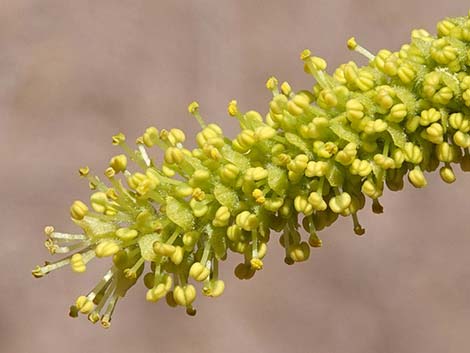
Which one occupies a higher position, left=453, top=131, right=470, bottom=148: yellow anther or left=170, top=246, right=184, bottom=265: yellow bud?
left=453, top=131, right=470, bottom=148: yellow anther

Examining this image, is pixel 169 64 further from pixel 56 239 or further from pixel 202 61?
pixel 56 239

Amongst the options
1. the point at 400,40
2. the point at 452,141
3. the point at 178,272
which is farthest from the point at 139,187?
the point at 400,40

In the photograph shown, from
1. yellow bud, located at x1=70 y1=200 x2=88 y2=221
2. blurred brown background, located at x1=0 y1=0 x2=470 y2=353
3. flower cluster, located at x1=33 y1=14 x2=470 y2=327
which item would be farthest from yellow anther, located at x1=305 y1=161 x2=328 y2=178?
blurred brown background, located at x1=0 y1=0 x2=470 y2=353

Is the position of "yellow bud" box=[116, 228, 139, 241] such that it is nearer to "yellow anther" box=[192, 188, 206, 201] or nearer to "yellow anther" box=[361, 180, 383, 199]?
"yellow anther" box=[192, 188, 206, 201]

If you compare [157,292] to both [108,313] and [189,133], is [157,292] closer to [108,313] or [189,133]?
[108,313]

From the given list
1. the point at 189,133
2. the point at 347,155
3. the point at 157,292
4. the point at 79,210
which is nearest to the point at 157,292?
the point at 157,292

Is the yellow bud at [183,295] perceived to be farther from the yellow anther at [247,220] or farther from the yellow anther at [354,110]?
the yellow anther at [354,110]
